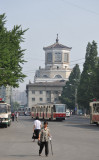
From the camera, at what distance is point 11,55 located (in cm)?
4566

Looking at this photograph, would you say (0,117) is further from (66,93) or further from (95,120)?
(66,93)

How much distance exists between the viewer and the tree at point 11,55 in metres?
45.0

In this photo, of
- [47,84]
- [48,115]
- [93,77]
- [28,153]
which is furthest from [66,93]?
[28,153]

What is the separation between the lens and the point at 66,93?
511ft

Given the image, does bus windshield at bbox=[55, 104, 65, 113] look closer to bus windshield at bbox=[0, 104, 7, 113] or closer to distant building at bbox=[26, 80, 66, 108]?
bus windshield at bbox=[0, 104, 7, 113]

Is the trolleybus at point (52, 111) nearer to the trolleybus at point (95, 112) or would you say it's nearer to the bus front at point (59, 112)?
the bus front at point (59, 112)

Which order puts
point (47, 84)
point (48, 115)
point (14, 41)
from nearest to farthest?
point (14, 41) → point (48, 115) → point (47, 84)

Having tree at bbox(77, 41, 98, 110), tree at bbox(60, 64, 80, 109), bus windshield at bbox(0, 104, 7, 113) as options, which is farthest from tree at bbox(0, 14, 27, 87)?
tree at bbox(60, 64, 80, 109)

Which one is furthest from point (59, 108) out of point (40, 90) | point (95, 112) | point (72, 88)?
point (40, 90)

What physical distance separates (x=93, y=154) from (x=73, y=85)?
423 feet

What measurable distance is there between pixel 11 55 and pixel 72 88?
105m

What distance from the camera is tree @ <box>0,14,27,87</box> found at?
148 feet

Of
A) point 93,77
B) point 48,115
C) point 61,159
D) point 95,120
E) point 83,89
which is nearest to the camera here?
point 61,159

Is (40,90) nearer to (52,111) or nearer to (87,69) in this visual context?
(87,69)
